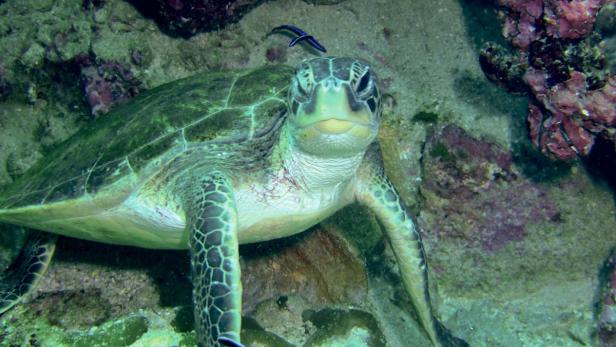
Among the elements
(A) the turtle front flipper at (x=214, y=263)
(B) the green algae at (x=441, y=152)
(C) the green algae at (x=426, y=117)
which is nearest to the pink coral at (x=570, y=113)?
(B) the green algae at (x=441, y=152)

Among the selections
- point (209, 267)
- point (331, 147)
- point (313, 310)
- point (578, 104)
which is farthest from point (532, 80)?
point (209, 267)

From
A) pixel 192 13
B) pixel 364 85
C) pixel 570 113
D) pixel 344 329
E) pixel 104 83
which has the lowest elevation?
pixel 344 329

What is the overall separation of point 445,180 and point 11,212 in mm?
3934

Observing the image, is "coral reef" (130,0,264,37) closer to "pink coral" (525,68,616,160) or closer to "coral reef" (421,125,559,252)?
"coral reef" (421,125,559,252)

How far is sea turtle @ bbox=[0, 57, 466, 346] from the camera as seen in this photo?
8.56 ft

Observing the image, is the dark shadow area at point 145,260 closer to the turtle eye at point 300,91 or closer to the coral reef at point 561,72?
the turtle eye at point 300,91

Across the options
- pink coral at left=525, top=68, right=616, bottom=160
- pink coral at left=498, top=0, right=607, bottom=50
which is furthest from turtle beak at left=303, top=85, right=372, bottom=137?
pink coral at left=498, top=0, right=607, bottom=50

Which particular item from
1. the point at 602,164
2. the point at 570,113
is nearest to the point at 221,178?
the point at 570,113

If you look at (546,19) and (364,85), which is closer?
(364,85)

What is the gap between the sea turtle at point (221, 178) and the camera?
2609 mm

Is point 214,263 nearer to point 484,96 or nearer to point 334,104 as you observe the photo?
point 334,104

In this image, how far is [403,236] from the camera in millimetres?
3547

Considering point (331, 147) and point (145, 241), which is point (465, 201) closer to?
point (331, 147)

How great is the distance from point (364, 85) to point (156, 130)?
1656 mm
